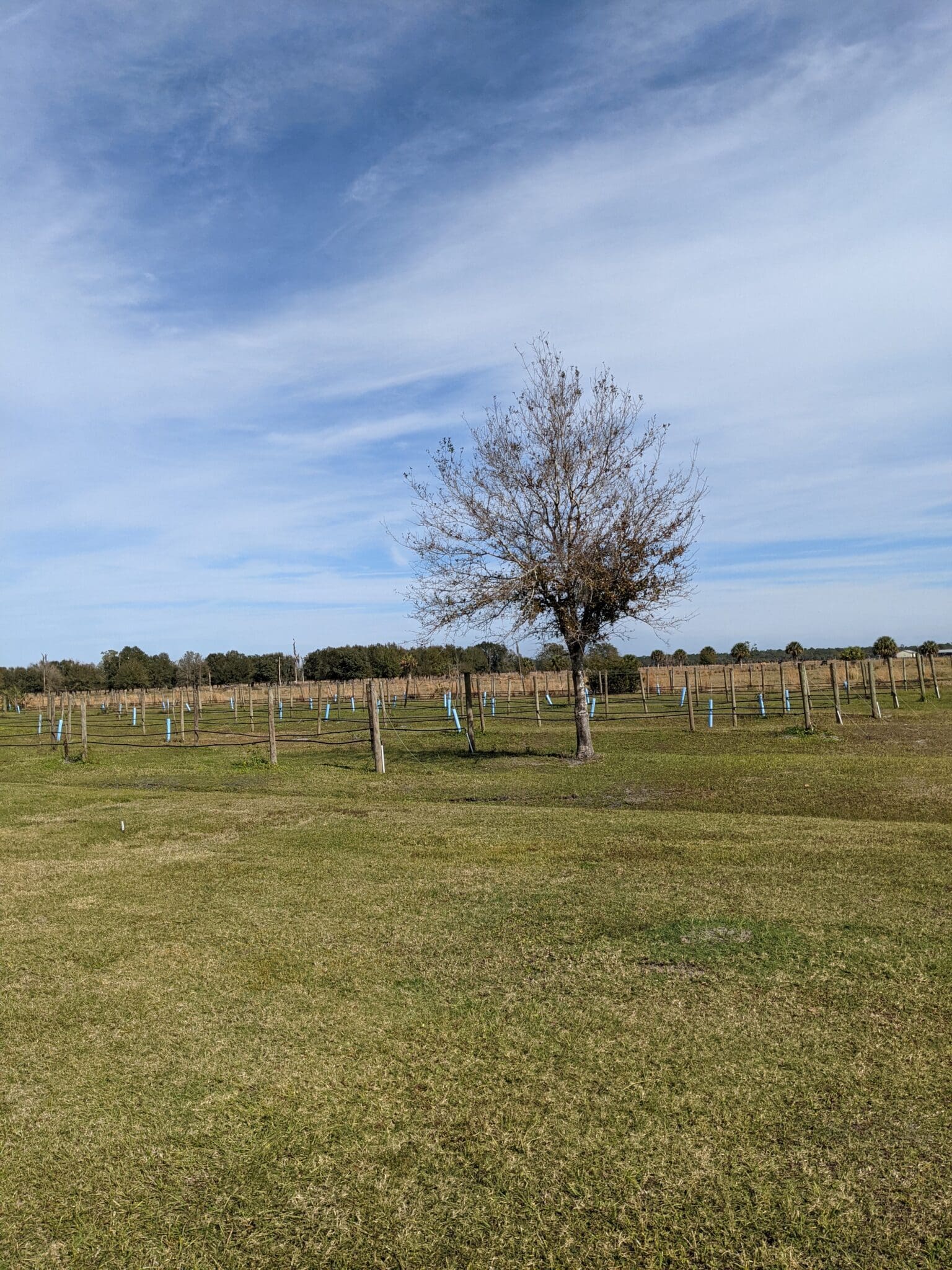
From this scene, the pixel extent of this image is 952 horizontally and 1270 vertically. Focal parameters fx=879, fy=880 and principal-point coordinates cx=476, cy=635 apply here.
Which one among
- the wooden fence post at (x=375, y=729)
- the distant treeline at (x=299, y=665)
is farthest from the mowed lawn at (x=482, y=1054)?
the distant treeline at (x=299, y=665)

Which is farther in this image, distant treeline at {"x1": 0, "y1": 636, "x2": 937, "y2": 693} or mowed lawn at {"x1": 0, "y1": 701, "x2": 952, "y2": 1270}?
distant treeline at {"x1": 0, "y1": 636, "x2": 937, "y2": 693}

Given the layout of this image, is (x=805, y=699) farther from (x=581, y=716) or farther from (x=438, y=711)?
(x=438, y=711)

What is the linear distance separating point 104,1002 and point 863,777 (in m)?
11.2

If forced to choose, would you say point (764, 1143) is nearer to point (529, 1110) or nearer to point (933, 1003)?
point (529, 1110)

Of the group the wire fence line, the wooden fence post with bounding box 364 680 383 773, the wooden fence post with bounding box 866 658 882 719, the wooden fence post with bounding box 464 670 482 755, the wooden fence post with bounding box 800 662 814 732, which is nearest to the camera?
the wooden fence post with bounding box 364 680 383 773

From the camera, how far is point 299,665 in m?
69.6

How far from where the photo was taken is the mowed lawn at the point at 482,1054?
268cm

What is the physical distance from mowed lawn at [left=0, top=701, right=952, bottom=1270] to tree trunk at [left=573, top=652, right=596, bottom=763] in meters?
8.16

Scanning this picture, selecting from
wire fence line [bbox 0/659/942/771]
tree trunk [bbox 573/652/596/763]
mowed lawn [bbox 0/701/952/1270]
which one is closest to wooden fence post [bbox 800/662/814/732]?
wire fence line [bbox 0/659/942/771]

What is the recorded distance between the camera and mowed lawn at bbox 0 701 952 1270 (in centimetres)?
268

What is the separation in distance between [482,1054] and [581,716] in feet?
44.8

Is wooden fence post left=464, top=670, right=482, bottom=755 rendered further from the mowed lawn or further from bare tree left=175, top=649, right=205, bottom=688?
bare tree left=175, top=649, right=205, bottom=688

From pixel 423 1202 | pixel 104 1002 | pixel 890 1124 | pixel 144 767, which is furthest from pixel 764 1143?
pixel 144 767

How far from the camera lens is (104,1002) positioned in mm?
4590
